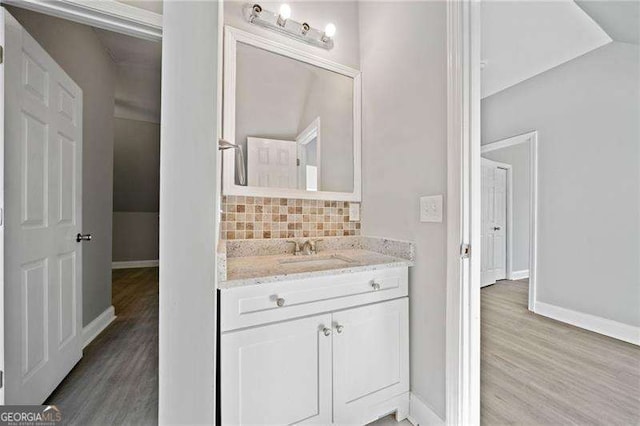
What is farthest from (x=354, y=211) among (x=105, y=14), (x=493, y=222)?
(x=493, y=222)

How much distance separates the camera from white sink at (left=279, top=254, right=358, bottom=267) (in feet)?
4.91

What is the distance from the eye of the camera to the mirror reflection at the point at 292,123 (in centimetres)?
166

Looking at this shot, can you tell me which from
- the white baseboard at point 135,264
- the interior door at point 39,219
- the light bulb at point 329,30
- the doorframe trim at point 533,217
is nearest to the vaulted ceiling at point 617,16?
the doorframe trim at point 533,217

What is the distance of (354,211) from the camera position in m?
1.94

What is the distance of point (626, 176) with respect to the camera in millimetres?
2434

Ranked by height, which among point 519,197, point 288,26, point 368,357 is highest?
point 288,26

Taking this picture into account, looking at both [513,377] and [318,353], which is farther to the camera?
[513,377]

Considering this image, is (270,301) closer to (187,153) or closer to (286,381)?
(286,381)

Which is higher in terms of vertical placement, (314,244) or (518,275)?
(314,244)

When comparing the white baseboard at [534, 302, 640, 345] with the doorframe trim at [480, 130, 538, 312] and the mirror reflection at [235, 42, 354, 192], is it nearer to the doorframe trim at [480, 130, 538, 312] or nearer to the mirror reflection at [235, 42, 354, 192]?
the doorframe trim at [480, 130, 538, 312]

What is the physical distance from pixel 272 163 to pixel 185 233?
90 cm

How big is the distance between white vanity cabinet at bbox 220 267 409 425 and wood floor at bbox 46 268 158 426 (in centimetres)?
79

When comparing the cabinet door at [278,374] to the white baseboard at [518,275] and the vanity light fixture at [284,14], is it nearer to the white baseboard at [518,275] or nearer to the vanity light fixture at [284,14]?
the vanity light fixture at [284,14]

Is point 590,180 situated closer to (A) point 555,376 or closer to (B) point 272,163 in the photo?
(A) point 555,376
